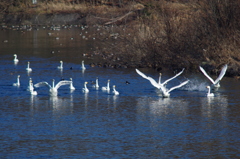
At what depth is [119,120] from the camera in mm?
18438

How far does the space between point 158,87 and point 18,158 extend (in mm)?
10076

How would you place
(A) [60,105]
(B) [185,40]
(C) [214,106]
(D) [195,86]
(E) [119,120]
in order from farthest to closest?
(B) [185,40] < (D) [195,86] < (A) [60,105] < (C) [214,106] < (E) [119,120]

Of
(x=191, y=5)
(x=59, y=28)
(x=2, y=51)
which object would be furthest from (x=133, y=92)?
(x=59, y=28)

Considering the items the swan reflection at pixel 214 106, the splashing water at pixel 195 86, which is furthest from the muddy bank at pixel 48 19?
the swan reflection at pixel 214 106

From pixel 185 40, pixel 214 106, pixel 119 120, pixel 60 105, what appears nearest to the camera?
pixel 119 120

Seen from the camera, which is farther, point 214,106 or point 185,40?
point 185,40

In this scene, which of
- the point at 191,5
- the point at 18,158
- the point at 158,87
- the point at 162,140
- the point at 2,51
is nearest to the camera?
the point at 18,158

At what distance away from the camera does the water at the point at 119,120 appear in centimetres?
1495

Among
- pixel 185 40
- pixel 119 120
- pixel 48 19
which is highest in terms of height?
pixel 48 19

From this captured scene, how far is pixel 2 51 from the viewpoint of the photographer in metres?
40.4

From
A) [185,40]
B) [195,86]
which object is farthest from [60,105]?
[185,40]

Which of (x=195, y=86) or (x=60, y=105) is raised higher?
(x=195, y=86)

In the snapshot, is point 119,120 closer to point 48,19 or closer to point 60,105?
point 60,105

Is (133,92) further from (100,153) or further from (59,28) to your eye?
(59,28)
